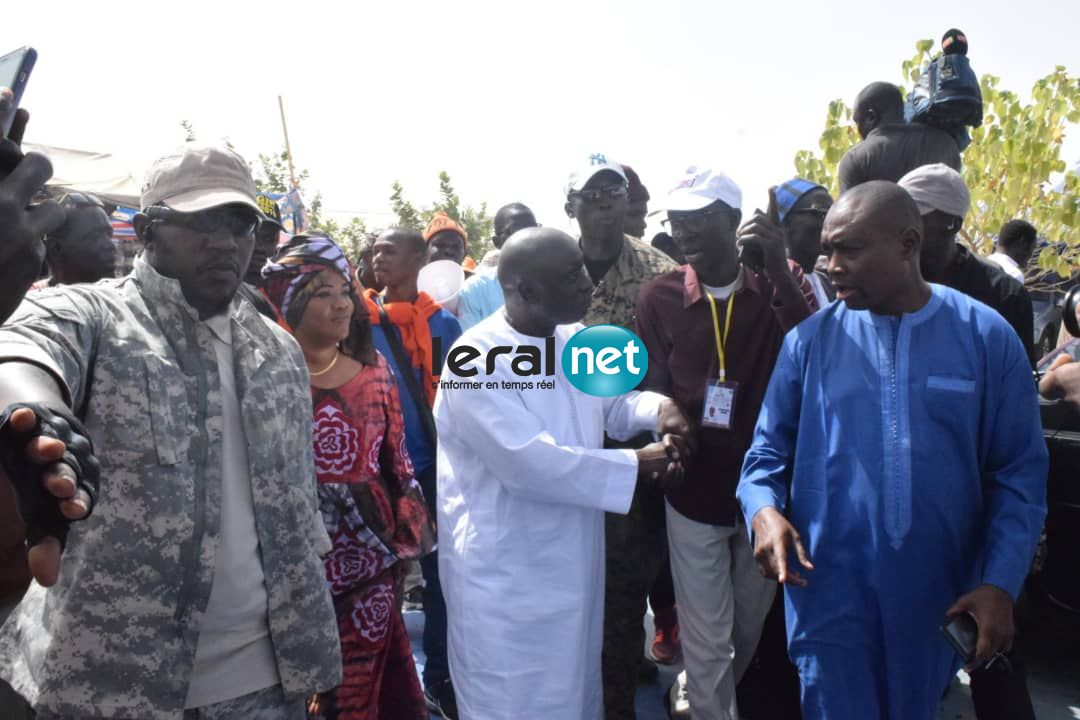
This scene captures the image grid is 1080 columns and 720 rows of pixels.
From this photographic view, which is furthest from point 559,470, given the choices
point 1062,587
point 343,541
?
point 1062,587

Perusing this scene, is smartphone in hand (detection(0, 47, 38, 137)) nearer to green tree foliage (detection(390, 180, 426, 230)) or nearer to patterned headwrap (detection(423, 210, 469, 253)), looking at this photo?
patterned headwrap (detection(423, 210, 469, 253))

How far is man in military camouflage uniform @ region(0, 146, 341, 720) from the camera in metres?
1.74

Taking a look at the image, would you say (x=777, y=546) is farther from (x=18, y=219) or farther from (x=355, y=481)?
(x=18, y=219)

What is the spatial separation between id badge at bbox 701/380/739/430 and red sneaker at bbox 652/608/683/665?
5.49 ft

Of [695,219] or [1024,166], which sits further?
[1024,166]

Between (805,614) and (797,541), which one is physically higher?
(797,541)

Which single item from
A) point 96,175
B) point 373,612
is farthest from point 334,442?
point 96,175

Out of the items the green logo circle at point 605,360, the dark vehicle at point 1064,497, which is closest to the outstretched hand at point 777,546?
the green logo circle at point 605,360

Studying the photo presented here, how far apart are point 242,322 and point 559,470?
1027 millimetres

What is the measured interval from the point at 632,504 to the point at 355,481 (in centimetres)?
120

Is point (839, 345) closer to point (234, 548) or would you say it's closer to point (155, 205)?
point (234, 548)

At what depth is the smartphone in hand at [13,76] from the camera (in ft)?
3.21

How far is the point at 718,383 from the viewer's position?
9.96 feet

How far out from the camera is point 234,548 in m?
1.95
